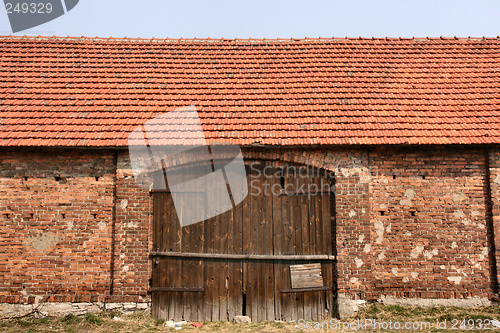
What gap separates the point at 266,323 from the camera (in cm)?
677

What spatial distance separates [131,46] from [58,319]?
264 inches

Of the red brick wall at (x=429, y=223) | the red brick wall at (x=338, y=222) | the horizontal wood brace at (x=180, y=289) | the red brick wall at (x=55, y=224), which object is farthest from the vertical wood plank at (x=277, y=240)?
the red brick wall at (x=55, y=224)

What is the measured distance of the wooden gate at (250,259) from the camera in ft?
22.8

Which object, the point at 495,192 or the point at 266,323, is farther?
the point at 495,192

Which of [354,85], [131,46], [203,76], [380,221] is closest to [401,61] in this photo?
[354,85]

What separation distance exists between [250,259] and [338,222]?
73.2 inches

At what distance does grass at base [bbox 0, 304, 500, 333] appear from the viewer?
6.25 metres

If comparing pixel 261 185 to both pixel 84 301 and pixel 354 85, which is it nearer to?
pixel 354 85

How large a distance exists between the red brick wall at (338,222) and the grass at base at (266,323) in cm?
32

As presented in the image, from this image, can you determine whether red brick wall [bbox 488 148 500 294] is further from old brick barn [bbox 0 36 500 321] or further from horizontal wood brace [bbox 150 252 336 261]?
horizontal wood brace [bbox 150 252 336 261]

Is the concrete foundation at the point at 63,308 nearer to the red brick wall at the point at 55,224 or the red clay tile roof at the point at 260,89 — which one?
the red brick wall at the point at 55,224

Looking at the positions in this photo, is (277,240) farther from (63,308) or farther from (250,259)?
(63,308)

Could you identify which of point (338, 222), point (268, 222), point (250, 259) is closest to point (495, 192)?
point (338, 222)

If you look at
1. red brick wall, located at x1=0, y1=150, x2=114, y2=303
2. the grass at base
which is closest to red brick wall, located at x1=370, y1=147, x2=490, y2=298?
the grass at base
